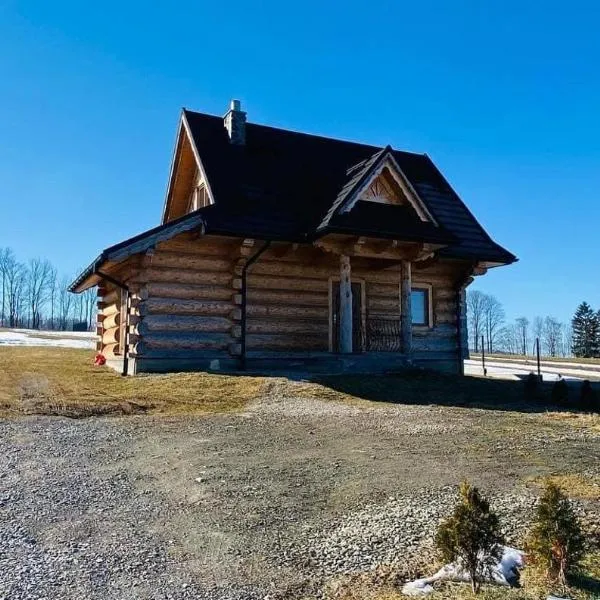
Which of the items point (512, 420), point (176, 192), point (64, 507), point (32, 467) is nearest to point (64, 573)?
point (64, 507)

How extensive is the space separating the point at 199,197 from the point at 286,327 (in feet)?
18.5

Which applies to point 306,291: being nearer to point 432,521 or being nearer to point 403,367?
point 403,367

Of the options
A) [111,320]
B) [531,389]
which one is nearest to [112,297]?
[111,320]

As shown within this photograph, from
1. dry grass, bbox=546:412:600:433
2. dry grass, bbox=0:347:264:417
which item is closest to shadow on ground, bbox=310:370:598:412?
dry grass, bbox=546:412:600:433

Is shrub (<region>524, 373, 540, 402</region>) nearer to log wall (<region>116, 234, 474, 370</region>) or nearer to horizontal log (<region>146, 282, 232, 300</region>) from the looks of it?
log wall (<region>116, 234, 474, 370</region>)

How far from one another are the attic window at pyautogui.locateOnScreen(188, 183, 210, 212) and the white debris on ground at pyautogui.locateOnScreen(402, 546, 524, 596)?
1464 cm

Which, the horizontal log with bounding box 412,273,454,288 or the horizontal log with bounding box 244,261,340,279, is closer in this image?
the horizontal log with bounding box 244,261,340,279

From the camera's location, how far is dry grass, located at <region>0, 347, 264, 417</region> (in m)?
9.65

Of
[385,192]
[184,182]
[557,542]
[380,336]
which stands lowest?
[557,542]

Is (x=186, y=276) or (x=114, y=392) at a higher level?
Result: (x=186, y=276)

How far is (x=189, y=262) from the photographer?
590 inches

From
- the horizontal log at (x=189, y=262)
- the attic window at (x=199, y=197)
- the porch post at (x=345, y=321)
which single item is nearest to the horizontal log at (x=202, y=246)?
the horizontal log at (x=189, y=262)

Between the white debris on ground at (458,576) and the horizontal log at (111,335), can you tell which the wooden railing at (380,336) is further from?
the white debris on ground at (458,576)

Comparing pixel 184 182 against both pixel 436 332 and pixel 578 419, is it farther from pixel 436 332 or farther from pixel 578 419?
pixel 578 419
